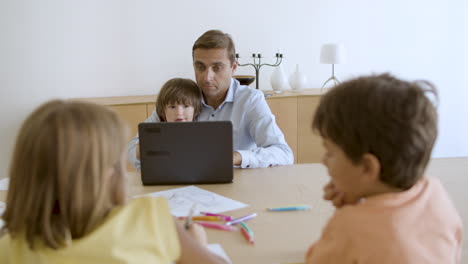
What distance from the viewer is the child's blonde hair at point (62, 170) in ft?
2.90

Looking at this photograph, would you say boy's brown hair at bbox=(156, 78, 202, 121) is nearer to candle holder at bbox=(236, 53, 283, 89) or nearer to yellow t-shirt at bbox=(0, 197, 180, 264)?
yellow t-shirt at bbox=(0, 197, 180, 264)

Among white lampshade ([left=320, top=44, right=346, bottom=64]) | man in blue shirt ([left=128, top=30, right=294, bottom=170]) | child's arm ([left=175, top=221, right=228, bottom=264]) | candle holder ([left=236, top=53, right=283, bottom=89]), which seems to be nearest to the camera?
child's arm ([left=175, top=221, right=228, bottom=264])

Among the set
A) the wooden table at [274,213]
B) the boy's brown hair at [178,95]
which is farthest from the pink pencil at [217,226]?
the boy's brown hair at [178,95]

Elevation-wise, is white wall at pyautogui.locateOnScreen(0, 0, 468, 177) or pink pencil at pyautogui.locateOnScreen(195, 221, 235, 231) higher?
white wall at pyautogui.locateOnScreen(0, 0, 468, 177)

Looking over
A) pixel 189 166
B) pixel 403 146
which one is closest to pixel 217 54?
pixel 189 166

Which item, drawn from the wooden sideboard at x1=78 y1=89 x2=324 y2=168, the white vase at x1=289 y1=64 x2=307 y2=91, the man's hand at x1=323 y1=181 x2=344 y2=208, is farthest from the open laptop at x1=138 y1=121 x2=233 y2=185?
the white vase at x1=289 y1=64 x2=307 y2=91

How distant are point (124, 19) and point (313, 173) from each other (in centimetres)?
244

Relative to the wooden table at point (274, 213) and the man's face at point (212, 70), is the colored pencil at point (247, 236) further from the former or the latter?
the man's face at point (212, 70)

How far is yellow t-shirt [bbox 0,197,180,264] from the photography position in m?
0.90

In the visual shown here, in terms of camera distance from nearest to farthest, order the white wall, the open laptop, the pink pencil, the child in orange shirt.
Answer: the pink pencil → the open laptop → the child in orange shirt → the white wall

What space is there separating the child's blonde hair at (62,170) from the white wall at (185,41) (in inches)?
120

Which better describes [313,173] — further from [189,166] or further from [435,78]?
[435,78]

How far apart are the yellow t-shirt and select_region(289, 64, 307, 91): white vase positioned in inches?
124

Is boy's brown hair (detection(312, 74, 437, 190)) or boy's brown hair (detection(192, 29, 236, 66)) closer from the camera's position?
boy's brown hair (detection(312, 74, 437, 190))
